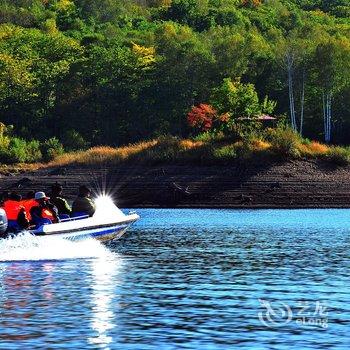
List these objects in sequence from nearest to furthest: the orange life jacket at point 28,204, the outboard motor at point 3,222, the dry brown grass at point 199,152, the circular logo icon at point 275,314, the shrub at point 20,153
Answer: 1. the circular logo icon at point 275,314
2. the outboard motor at point 3,222
3. the orange life jacket at point 28,204
4. the dry brown grass at point 199,152
5. the shrub at point 20,153

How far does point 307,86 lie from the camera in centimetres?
11469

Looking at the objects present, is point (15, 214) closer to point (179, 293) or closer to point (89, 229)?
point (89, 229)

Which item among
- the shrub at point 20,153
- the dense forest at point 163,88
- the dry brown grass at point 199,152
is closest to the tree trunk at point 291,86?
the dense forest at point 163,88

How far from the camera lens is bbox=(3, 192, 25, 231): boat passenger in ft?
130

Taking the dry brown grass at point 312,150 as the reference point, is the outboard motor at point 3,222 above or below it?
below

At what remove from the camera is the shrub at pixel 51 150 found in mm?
97175

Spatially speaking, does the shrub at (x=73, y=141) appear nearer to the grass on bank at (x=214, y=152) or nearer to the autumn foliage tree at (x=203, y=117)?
the autumn foliage tree at (x=203, y=117)

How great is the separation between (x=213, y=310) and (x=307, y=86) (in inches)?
3478

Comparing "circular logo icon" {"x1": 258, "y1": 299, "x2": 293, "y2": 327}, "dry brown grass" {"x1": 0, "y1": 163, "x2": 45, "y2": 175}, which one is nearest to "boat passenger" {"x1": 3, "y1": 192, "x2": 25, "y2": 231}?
"circular logo icon" {"x1": 258, "y1": 299, "x2": 293, "y2": 327}

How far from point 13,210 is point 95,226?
4.10 metres

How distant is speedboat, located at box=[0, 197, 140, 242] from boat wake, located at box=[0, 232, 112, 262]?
0.72 feet

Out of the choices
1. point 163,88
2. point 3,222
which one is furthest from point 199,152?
point 3,222

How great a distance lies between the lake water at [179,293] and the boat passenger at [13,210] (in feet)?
1.76

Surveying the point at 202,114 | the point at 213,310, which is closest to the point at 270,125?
the point at 202,114
